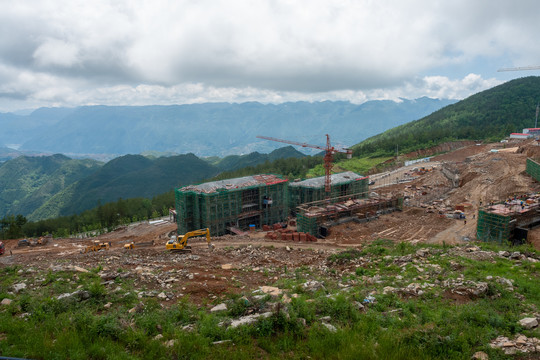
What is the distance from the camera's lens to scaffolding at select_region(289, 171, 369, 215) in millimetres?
41469

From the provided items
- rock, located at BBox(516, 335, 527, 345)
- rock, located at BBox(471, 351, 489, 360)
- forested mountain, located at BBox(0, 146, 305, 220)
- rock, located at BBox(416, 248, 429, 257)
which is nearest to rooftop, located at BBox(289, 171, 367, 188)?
rock, located at BBox(416, 248, 429, 257)

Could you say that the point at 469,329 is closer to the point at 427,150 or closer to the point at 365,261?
the point at 365,261

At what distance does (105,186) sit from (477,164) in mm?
121290

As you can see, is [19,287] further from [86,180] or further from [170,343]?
[86,180]

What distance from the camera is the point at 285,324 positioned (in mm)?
7723

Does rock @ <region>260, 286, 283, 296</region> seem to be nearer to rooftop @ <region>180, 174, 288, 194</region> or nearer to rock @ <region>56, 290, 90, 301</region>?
rock @ <region>56, 290, 90, 301</region>

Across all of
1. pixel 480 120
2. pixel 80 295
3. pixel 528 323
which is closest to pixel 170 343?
pixel 80 295

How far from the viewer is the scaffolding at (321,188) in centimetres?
4147

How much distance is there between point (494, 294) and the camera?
10.1 m

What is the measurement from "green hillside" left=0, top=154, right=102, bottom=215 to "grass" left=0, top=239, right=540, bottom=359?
5545 inches

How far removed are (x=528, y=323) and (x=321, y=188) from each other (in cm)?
3337

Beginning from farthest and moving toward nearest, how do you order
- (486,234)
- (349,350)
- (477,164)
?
(477,164) → (486,234) → (349,350)

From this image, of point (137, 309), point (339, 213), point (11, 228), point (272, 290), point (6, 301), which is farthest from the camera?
point (11, 228)

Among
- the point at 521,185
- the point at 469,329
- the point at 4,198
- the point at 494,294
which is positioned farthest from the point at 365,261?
the point at 4,198
